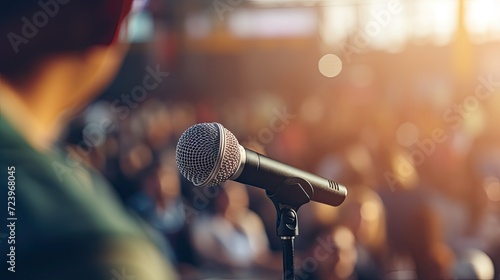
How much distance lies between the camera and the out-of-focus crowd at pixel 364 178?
2.52m

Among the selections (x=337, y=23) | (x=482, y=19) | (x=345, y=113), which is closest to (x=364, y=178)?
(x=345, y=113)

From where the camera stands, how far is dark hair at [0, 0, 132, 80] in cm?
228

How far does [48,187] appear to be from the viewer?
207 cm

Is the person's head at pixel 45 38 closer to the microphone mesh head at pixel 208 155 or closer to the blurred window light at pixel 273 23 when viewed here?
the blurred window light at pixel 273 23

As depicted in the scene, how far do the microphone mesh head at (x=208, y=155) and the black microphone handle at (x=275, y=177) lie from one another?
35 millimetres

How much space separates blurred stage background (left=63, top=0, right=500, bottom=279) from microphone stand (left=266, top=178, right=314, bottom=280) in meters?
1.10

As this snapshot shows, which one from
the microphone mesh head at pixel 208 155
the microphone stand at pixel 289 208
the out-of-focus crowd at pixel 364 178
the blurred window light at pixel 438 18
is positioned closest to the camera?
the microphone mesh head at pixel 208 155

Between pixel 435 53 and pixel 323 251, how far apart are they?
2.60ft

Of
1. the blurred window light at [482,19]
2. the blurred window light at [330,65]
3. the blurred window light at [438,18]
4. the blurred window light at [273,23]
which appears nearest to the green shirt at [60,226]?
the blurred window light at [273,23]

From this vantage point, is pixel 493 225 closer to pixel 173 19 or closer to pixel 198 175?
pixel 173 19

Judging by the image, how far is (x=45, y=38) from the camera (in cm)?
230

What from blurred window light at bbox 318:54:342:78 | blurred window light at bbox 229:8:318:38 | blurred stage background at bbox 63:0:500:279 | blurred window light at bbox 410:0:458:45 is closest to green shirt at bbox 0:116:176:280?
blurred stage background at bbox 63:0:500:279

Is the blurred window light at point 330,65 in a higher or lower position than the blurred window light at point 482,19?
lower

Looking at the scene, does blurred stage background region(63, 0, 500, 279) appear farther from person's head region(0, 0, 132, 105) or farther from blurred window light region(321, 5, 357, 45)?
person's head region(0, 0, 132, 105)
